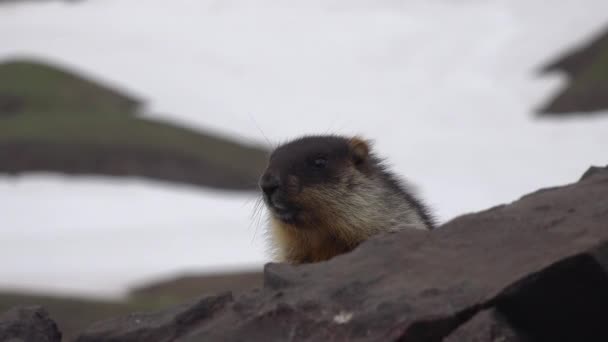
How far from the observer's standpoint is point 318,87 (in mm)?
42688

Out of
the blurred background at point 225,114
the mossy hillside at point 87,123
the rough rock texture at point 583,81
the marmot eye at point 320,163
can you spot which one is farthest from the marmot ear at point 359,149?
the rough rock texture at point 583,81

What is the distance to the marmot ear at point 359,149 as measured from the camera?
9586 mm

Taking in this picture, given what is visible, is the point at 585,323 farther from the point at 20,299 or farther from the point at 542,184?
the point at 542,184

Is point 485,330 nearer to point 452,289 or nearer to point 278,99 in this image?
point 452,289

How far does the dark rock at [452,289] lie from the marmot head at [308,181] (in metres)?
2.02

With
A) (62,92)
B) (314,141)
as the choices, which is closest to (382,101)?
(62,92)

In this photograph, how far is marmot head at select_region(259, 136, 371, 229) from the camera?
8.85 m

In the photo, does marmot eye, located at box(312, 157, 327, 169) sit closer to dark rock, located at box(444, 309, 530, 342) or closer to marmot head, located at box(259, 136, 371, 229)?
marmot head, located at box(259, 136, 371, 229)

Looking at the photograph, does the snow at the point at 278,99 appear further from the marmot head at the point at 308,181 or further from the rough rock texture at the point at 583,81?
the marmot head at the point at 308,181

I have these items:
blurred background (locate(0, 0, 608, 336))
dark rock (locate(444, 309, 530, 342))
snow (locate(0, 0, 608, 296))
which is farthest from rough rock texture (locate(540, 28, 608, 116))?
dark rock (locate(444, 309, 530, 342))

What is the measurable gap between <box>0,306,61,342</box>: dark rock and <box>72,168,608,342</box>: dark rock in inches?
17.8

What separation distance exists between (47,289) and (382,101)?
2190cm

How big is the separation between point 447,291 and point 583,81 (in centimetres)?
3178

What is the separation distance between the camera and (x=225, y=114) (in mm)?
39594
